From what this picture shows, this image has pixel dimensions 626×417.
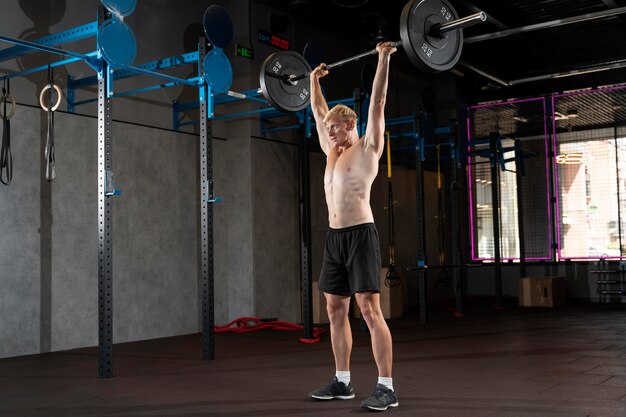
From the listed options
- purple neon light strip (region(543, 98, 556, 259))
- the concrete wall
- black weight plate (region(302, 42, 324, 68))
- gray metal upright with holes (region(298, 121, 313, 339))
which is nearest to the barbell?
gray metal upright with holes (region(298, 121, 313, 339))

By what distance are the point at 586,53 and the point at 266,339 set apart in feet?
22.0

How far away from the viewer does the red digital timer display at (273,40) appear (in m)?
7.62

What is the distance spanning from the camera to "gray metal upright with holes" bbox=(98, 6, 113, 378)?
14.2 ft

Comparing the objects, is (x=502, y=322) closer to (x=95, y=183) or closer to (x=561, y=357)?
(x=561, y=357)

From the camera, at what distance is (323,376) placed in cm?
425

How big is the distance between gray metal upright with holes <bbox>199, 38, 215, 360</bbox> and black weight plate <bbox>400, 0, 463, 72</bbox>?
2.28 meters

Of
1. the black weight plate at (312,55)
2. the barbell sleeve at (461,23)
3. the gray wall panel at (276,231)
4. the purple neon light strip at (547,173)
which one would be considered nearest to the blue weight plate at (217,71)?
the black weight plate at (312,55)

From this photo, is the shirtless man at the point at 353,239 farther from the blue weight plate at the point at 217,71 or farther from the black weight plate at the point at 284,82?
the blue weight plate at the point at 217,71

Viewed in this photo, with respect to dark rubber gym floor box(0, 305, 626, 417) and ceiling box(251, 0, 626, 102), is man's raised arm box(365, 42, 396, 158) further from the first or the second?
ceiling box(251, 0, 626, 102)

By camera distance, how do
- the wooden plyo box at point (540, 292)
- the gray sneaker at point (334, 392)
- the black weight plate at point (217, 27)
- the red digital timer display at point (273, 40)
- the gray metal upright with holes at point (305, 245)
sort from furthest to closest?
the wooden plyo box at point (540, 292)
the red digital timer display at point (273, 40)
the gray metal upright with holes at point (305, 245)
the black weight plate at point (217, 27)
the gray sneaker at point (334, 392)

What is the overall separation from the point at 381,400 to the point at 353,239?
782 millimetres

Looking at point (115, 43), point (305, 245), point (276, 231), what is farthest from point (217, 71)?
point (276, 231)

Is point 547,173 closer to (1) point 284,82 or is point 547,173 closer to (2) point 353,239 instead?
(1) point 284,82

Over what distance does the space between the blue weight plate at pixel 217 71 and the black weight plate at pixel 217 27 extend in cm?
9
